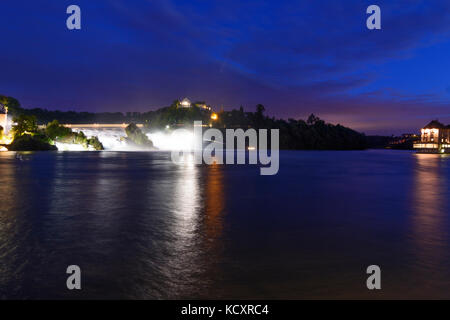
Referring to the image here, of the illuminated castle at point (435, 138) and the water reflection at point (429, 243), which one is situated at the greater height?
the illuminated castle at point (435, 138)

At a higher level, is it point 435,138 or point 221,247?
point 435,138

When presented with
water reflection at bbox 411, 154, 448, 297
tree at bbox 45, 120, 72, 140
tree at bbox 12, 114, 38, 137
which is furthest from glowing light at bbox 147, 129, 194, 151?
water reflection at bbox 411, 154, 448, 297

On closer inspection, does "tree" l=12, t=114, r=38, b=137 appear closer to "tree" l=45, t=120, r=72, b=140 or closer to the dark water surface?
"tree" l=45, t=120, r=72, b=140

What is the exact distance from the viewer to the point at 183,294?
6941mm

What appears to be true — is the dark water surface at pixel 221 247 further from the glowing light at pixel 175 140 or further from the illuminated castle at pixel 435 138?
the illuminated castle at pixel 435 138

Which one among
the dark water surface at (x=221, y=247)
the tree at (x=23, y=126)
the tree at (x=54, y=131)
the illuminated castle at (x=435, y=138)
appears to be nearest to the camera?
the dark water surface at (x=221, y=247)

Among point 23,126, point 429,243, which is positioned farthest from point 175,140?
point 429,243

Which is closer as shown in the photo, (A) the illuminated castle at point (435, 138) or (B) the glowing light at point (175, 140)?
(A) the illuminated castle at point (435, 138)

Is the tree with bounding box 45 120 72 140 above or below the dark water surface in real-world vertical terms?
above

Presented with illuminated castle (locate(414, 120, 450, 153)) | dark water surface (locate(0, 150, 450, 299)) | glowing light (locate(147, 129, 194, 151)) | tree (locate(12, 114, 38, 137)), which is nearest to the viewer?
dark water surface (locate(0, 150, 450, 299))

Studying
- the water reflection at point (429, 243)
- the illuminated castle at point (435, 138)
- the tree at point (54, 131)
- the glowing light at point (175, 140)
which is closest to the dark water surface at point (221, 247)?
the water reflection at point (429, 243)

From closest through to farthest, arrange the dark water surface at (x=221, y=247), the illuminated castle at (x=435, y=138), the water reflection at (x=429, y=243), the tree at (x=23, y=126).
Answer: the dark water surface at (x=221, y=247)
the water reflection at (x=429, y=243)
the tree at (x=23, y=126)
the illuminated castle at (x=435, y=138)

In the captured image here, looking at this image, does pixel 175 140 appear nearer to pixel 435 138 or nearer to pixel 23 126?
pixel 23 126

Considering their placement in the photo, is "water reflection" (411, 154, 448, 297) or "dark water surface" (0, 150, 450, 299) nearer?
"dark water surface" (0, 150, 450, 299)
